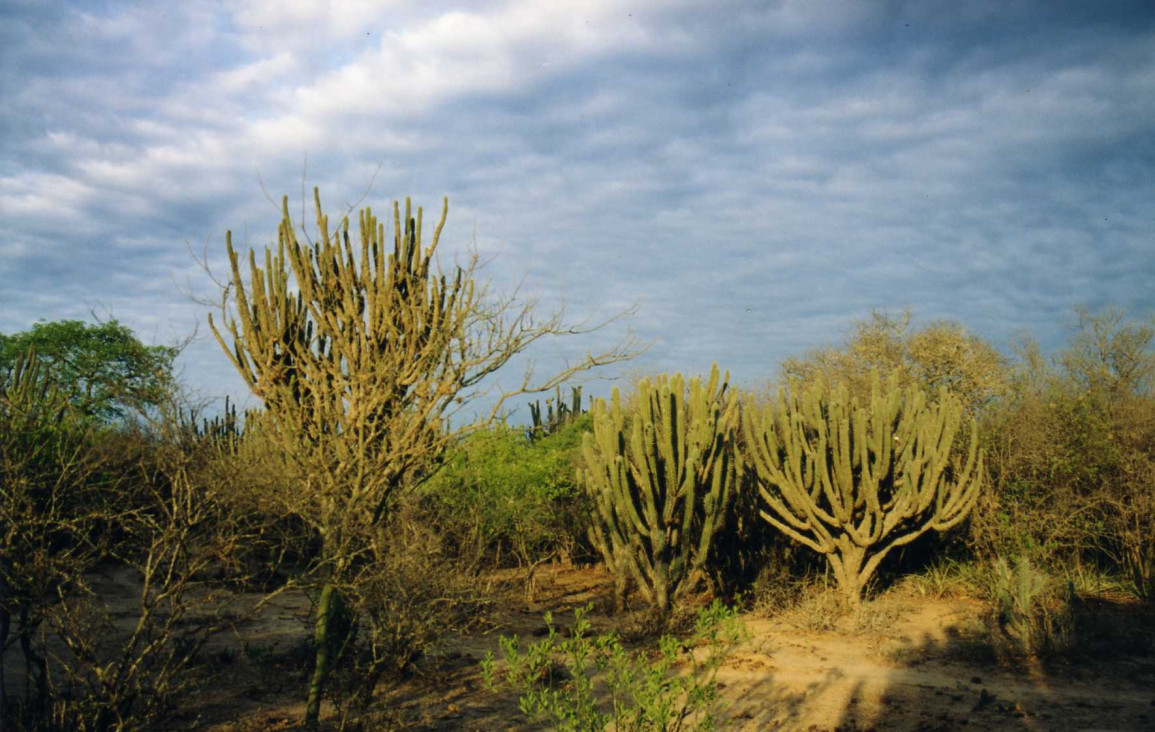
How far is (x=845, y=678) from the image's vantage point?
7.20 m

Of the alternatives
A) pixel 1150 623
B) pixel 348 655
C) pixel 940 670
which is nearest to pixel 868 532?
pixel 940 670

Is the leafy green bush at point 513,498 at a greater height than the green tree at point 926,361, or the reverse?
the green tree at point 926,361

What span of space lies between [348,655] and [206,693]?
3.70 ft

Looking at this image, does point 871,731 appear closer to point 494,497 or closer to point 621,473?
point 621,473

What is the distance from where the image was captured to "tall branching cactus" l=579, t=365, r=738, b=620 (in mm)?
8898

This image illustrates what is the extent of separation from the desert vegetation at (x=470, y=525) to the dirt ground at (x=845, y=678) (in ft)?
0.28

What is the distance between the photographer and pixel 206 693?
6.50 meters

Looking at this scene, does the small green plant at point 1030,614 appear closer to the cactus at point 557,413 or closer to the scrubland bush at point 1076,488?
the scrubland bush at point 1076,488

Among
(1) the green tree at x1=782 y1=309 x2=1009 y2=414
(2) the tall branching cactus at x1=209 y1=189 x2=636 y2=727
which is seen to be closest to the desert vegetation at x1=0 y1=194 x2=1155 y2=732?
(2) the tall branching cactus at x1=209 y1=189 x2=636 y2=727

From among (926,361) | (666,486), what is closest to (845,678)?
(666,486)

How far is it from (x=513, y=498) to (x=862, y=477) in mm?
5585

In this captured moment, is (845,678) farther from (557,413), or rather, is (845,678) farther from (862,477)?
(557,413)

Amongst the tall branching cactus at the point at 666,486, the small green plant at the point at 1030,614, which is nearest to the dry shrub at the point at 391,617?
the tall branching cactus at the point at 666,486

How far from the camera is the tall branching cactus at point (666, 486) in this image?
8.90m
